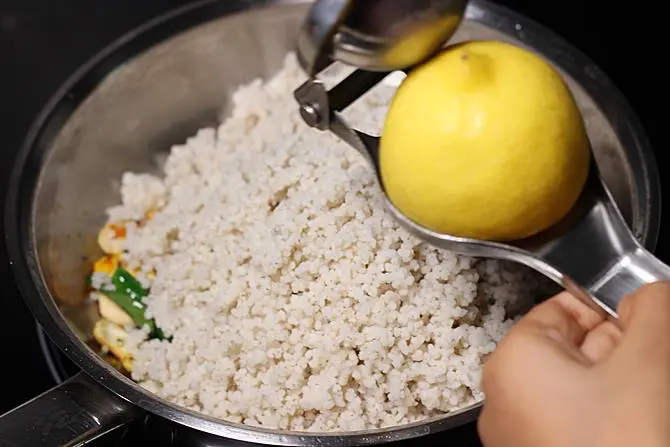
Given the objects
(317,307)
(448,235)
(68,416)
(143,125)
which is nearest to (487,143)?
(448,235)

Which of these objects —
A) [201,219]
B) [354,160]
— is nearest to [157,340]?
[201,219]

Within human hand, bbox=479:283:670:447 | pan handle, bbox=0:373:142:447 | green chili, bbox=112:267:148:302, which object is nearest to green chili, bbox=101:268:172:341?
green chili, bbox=112:267:148:302

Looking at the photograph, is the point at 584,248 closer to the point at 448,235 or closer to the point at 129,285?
the point at 448,235

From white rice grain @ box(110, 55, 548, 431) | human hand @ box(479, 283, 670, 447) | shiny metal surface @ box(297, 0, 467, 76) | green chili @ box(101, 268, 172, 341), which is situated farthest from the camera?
green chili @ box(101, 268, 172, 341)

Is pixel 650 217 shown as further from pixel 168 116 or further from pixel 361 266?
pixel 168 116

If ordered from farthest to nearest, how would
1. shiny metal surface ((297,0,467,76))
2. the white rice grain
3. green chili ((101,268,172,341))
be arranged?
1. green chili ((101,268,172,341))
2. the white rice grain
3. shiny metal surface ((297,0,467,76))

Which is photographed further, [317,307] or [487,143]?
[317,307]

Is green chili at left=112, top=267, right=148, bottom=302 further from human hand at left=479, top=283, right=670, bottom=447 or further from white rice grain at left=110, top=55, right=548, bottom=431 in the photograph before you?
human hand at left=479, top=283, right=670, bottom=447

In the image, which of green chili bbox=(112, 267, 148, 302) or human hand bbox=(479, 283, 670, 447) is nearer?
human hand bbox=(479, 283, 670, 447)

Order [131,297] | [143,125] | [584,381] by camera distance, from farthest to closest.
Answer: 1. [143,125]
2. [131,297]
3. [584,381]
